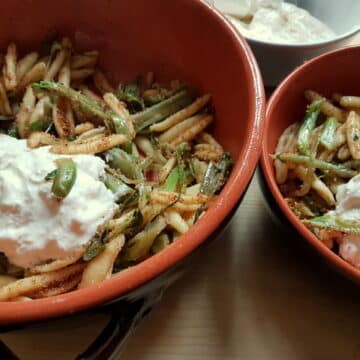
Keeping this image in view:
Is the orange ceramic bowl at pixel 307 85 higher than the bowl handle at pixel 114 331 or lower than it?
higher

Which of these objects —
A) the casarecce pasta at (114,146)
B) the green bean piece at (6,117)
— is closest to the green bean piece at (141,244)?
the casarecce pasta at (114,146)

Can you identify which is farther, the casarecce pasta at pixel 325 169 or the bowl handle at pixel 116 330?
the casarecce pasta at pixel 325 169

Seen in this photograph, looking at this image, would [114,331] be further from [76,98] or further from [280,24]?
[280,24]

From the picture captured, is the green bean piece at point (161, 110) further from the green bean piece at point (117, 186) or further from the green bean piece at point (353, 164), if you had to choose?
the green bean piece at point (353, 164)

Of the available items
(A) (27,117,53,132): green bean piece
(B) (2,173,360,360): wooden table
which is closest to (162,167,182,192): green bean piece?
(B) (2,173,360,360): wooden table

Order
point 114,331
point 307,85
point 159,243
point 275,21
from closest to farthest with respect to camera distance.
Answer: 1. point 114,331
2. point 159,243
3. point 307,85
4. point 275,21

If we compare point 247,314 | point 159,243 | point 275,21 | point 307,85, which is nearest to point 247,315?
point 247,314
